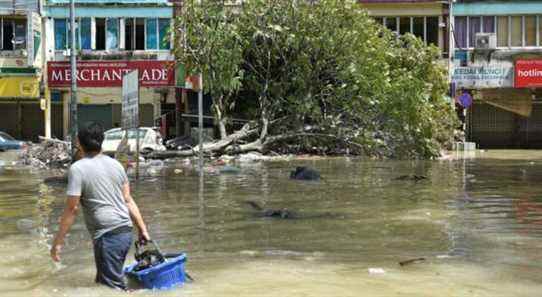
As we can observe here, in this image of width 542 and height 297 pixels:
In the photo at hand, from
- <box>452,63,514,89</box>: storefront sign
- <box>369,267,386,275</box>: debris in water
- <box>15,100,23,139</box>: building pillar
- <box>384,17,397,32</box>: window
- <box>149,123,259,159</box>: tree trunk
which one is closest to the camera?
<box>369,267,386,275</box>: debris in water

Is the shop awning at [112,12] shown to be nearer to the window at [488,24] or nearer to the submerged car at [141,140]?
the submerged car at [141,140]

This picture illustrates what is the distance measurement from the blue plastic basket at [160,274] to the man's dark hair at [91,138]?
3.85 feet

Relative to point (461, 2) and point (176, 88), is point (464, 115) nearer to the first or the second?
point (461, 2)

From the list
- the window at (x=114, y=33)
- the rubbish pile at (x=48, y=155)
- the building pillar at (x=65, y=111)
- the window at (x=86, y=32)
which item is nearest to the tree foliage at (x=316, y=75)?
the rubbish pile at (x=48, y=155)

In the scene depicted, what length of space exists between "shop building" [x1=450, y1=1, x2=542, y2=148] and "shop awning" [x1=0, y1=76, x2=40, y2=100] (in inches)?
802

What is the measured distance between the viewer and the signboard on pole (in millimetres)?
16797

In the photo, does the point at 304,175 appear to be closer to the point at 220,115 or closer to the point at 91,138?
the point at 220,115

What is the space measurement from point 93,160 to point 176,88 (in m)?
31.5

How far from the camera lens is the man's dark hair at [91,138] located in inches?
254

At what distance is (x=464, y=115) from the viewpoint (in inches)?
1499

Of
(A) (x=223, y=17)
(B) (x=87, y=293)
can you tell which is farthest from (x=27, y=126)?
(B) (x=87, y=293)

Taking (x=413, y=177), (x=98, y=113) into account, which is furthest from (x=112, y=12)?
(x=413, y=177)

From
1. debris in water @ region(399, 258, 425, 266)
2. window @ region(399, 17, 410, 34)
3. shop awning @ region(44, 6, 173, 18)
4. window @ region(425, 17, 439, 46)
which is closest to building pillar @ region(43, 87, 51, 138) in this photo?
shop awning @ region(44, 6, 173, 18)

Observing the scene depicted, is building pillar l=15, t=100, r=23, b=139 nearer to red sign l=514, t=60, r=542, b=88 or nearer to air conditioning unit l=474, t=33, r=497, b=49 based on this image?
air conditioning unit l=474, t=33, r=497, b=49
